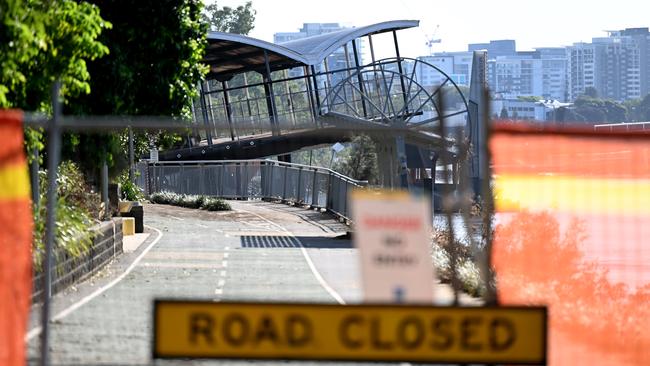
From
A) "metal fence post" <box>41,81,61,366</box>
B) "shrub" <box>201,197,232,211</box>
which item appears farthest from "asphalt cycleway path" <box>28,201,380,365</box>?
"shrub" <box>201,197,232,211</box>

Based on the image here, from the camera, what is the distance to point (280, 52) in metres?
59.4

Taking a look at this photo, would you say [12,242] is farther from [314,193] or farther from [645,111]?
[645,111]

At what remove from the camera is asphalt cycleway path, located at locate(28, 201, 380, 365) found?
12523 mm

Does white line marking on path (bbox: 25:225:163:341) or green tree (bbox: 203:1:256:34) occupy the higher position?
green tree (bbox: 203:1:256:34)

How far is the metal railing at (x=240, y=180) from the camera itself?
40750 mm

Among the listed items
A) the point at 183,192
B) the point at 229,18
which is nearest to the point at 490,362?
the point at 183,192

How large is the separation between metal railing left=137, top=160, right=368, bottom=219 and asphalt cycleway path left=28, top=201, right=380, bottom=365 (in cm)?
441

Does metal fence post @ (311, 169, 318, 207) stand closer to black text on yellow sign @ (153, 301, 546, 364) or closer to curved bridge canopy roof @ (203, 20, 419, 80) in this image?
curved bridge canopy roof @ (203, 20, 419, 80)

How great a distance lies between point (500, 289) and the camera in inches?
451

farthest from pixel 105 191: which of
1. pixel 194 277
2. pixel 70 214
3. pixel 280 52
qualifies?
pixel 280 52

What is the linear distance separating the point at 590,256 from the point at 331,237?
1836 centimetres

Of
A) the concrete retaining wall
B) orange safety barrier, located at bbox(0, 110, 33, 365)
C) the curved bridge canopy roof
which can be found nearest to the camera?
orange safety barrier, located at bbox(0, 110, 33, 365)

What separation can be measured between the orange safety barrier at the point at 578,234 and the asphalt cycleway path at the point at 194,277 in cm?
276

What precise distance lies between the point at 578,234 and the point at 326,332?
321cm
